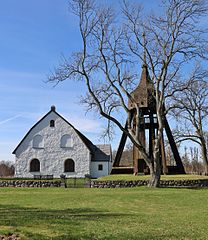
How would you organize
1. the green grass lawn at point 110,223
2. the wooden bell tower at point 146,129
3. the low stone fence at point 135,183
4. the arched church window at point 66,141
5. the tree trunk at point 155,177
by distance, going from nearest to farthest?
1. the green grass lawn at point 110,223
2. the tree trunk at point 155,177
3. the low stone fence at point 135,183
4. the wooden bell tower at point 146,129
5. the arched church window at point 66,141

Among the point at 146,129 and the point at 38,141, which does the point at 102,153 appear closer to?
the point at 38,141

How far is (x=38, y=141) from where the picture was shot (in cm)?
4322

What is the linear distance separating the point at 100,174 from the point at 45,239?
36.2m

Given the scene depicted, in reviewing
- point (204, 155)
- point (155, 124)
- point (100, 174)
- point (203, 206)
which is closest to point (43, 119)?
point (100, 174)

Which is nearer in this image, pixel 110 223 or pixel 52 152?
pixel 110 223

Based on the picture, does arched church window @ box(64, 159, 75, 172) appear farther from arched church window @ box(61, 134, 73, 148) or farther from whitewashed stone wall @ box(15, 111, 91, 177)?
arched church window @ box(61, 134, 73, 148)

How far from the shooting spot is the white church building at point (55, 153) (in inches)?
1674

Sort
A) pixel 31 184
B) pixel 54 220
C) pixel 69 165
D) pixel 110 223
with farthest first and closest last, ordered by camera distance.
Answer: pixel 69 165 < pixel 31 184 < pixel 54 220 < pixel 110 223

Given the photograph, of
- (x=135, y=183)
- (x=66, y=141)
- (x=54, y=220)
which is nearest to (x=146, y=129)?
(x=135, y=183)

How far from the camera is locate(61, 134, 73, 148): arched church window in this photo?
141 ft

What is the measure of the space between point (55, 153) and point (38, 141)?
2511 mm

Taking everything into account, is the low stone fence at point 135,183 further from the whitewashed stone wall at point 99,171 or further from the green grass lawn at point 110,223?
the whitewashed stone wall at point 99,171

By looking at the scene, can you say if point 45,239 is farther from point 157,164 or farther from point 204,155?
point 204,155

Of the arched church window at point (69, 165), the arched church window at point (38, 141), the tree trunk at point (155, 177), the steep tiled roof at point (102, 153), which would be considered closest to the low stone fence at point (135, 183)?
the tree trunk at point (155, 177)
